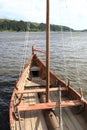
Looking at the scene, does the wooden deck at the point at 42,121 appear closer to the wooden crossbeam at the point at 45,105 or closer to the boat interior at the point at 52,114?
the boat interior at the point at 52,114

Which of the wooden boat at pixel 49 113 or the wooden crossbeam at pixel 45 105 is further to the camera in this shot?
the wooden crossbeam at pixel 45 105

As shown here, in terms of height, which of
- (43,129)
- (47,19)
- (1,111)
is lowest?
(1,111)

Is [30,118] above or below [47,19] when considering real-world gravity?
below

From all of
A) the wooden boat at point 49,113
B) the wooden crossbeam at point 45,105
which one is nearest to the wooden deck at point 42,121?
the wooden boat at point 49,113

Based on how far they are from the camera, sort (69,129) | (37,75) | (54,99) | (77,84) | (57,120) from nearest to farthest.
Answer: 1. (69,129)
2. (57,120)
3. (54,99)
4. (37,75)
5. (77,84)

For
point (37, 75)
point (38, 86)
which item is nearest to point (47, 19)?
point (38, 86)

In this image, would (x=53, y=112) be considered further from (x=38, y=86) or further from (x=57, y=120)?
(x=38, y=86)

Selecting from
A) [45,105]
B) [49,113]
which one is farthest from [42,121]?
[45,105]

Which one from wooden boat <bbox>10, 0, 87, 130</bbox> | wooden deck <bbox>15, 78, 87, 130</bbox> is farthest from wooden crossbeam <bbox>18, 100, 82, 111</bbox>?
wooden deck <bbox>15, 78, 87, 130</bbox>

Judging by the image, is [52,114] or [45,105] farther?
[52,114]

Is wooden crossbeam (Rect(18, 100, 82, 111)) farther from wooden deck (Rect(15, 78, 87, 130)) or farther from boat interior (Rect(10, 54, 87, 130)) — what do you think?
wooden deck (Rect(15, 78, 87, 130))

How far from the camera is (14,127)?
948cm

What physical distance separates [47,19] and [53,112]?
3.90 meters

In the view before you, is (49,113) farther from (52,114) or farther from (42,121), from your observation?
(42,121)
